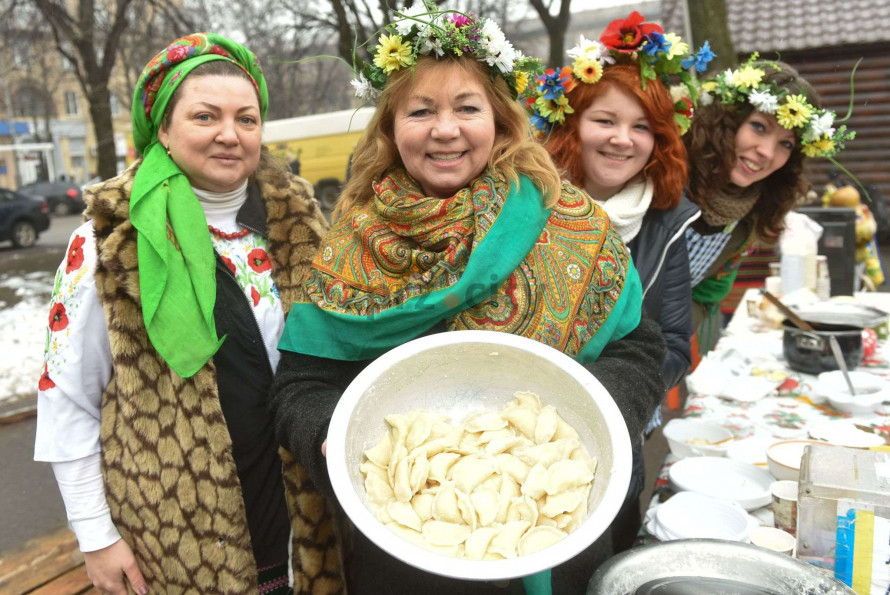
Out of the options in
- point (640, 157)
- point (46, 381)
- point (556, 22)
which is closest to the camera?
point (46, 381)

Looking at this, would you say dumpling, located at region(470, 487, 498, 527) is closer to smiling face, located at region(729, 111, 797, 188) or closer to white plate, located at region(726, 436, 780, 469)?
white plate, located at region(726, 436, 780, 469)

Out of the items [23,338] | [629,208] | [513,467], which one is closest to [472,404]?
[513,467]

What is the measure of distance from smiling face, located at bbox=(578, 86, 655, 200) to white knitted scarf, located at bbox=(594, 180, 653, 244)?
0.05 metres

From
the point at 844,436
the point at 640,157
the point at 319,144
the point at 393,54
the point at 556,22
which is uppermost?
the point at 556,22

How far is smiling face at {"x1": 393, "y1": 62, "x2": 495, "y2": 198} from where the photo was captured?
5.18ft

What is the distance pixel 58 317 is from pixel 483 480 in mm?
1238

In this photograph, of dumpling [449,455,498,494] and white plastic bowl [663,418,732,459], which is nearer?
dumpling [449,455,498,494]

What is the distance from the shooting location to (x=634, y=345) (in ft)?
5.28

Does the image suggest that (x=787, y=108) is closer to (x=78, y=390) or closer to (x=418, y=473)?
(x=418, y=473)

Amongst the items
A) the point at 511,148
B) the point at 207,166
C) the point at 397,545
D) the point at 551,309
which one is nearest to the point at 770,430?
the point at 551,309

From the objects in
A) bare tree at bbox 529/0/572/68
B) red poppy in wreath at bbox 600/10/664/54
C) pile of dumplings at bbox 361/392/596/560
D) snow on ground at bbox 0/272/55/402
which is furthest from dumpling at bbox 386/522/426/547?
bare tree at bbox 529/0/572/68

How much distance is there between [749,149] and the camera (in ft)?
8.92

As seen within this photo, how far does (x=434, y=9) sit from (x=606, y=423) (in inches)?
42.2

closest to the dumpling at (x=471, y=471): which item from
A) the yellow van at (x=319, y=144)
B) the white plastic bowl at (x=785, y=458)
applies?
the white plastic bowl at (x=785, y=458)
